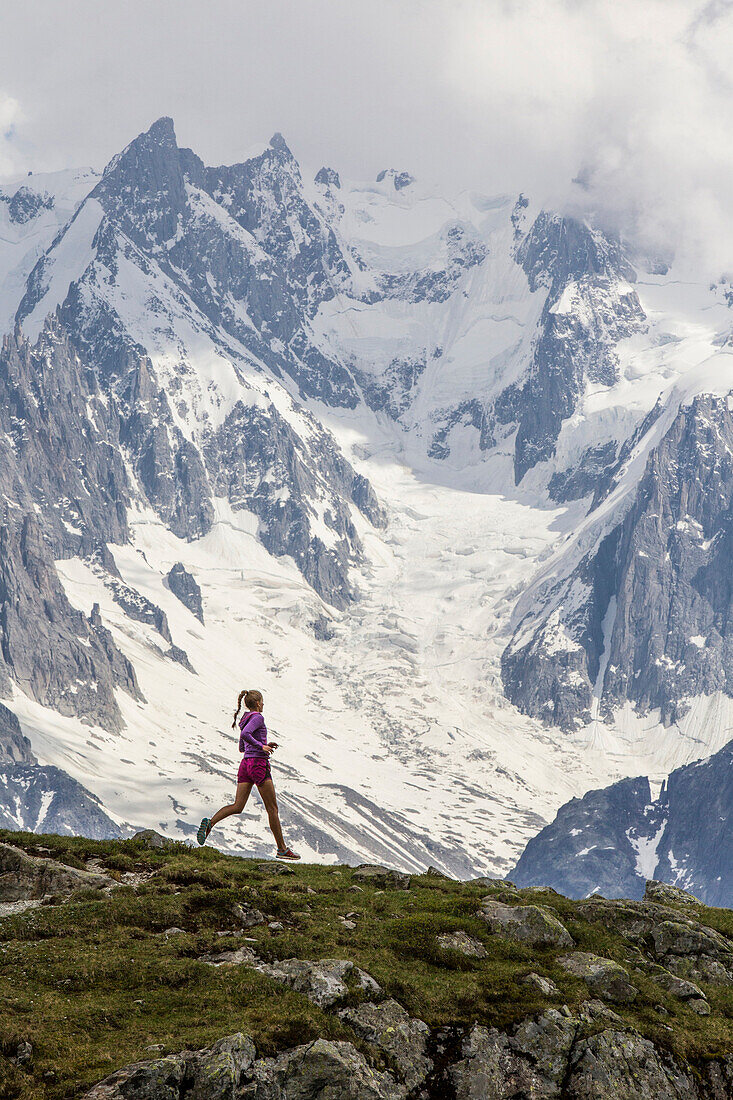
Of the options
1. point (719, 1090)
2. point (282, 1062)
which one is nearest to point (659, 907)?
point (719, 1090)

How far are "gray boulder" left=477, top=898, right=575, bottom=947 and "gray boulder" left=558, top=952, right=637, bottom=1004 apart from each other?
130 centimetres

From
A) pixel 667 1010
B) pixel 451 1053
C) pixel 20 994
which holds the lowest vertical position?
pixel 20 994

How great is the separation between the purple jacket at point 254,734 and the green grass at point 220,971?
3.59 m

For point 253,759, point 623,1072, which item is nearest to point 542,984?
point 623,1072

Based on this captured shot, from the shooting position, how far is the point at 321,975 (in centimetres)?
2503

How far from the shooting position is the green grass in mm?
21672

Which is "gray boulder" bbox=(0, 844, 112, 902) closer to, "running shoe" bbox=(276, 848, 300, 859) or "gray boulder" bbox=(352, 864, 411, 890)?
"running shoe" bbox=(276, 848, 300, 859)

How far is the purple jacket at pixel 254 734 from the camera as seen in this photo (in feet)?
110

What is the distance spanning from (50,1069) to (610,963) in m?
14.2

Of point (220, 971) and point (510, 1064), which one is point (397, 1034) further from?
point (220, 971)

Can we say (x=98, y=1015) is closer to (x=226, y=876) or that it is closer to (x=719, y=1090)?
(x=226, y=876)

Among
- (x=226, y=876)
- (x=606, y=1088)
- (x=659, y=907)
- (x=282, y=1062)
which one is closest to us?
(x=282, y=1062)

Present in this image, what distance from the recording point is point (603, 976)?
1084 inches

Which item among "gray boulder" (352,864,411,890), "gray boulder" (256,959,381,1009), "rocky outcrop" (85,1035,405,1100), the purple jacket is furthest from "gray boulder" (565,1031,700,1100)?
the purple jacket
